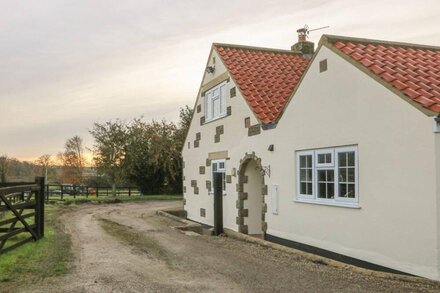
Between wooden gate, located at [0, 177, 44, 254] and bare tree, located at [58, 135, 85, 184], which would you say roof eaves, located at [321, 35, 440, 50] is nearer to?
wooden gate, located at [0, 177, 44, 254]

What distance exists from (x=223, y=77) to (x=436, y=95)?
9.26 meters

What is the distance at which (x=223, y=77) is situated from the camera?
16.5 m

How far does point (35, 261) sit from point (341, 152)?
6.86 m

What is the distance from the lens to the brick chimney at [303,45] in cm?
1847

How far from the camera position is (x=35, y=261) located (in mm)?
9891

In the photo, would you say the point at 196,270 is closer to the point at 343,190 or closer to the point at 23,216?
the point at 343,190

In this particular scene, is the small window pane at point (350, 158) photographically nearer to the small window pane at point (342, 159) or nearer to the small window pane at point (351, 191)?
the small window pane at point (342, 159)

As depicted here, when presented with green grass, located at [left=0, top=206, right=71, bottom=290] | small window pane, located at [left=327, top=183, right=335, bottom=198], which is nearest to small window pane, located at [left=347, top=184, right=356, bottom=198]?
small window pane, located at [left=327, top=183, right=335, bottom=198]

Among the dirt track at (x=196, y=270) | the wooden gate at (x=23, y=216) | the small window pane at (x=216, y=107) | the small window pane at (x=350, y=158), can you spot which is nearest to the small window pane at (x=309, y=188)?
the dirt track at (x=196, y=270)

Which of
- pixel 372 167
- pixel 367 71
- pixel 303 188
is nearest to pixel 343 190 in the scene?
pixel 372 167

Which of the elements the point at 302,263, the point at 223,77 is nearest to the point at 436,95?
the point at 302,263

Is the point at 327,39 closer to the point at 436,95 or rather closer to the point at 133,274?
the point at 436,95

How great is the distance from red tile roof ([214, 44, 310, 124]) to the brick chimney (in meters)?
0.65

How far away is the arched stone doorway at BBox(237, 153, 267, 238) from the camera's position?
49.0 feet
